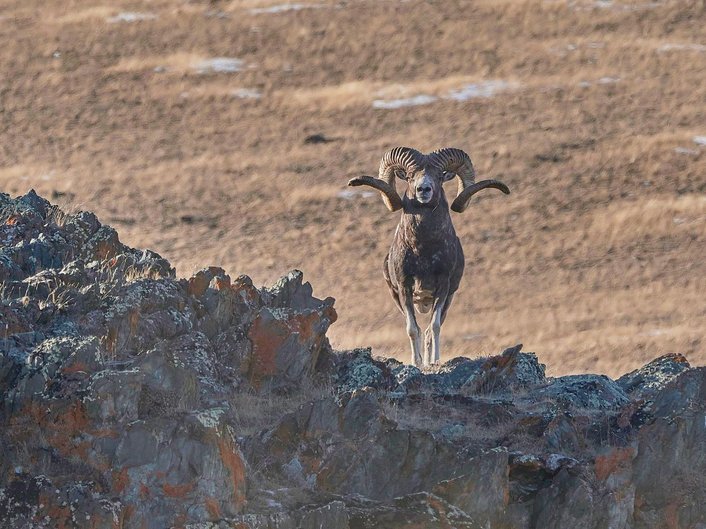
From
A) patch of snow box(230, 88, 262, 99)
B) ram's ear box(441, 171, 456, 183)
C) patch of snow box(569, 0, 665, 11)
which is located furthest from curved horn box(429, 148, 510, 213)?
patch of snow box(569, 0, 665, 11)

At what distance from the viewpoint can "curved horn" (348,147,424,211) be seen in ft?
73.1

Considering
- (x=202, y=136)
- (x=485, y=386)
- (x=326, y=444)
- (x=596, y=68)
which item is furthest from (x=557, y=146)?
(x=326, y=444)

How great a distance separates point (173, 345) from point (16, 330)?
4.70 feet

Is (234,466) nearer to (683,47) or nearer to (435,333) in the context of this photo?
(435,333)

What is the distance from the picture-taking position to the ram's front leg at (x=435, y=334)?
20.9 m

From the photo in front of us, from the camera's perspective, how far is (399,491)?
12000mm

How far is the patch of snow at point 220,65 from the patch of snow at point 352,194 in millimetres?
11574

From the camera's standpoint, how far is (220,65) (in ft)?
185

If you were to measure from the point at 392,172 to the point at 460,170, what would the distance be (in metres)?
1.12

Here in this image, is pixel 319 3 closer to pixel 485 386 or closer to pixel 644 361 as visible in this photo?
pixel 644 361

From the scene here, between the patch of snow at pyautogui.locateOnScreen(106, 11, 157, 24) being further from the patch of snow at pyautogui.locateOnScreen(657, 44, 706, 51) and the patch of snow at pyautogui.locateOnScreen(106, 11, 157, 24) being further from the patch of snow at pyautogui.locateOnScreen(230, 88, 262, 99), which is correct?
Result: the patch of snow at pyautogui.locateOnScreen(657, 44, 706, 51)

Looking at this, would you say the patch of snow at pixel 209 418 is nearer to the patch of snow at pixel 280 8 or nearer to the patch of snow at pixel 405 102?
the patch of snow at pixel 405 102

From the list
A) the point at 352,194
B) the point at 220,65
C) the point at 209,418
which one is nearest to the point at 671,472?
the point at 209,418

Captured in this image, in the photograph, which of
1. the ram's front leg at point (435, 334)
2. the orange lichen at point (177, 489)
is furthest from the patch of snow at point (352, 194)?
the orange lichen at point (177, 489)
